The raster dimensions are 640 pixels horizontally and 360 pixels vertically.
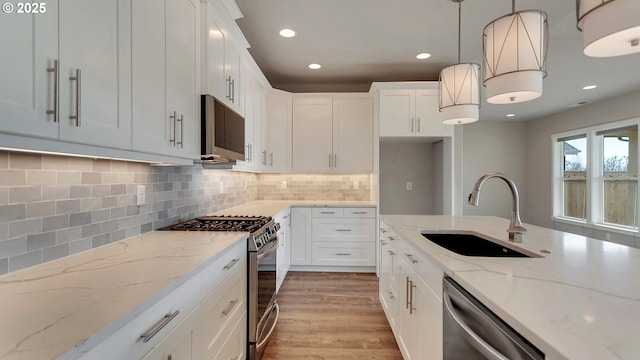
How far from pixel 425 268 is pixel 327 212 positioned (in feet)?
7.85

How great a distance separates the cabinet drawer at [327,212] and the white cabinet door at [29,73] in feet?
10.1

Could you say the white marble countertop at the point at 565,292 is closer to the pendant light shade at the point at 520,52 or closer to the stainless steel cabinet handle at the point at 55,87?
the pendant light shade at the point at 520,52

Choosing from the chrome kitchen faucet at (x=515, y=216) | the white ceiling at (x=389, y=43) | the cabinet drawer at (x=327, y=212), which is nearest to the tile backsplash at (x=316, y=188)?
the cabinet drawer at (x=327, y=212)

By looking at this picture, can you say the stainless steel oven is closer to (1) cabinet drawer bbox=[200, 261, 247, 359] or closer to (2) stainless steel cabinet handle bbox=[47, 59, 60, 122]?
(1) cabinet drawer bbox=[200, 261, 247, 359]

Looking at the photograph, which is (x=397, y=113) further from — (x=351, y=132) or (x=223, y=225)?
(x=223, y=225)

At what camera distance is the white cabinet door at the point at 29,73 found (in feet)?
2.46

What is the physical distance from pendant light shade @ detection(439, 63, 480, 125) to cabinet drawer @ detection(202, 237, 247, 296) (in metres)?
1.73

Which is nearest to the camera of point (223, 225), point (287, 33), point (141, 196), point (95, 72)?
point (95, 72)

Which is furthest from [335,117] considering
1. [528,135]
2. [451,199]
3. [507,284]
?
[528,135]

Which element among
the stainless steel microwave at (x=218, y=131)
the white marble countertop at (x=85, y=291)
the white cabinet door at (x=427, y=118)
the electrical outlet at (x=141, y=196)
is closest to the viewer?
the white marble countertop at (x=85, y=291)

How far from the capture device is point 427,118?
3.75m

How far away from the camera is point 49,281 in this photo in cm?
96

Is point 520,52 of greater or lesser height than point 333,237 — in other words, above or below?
above

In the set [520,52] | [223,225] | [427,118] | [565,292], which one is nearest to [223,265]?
[223,225]
